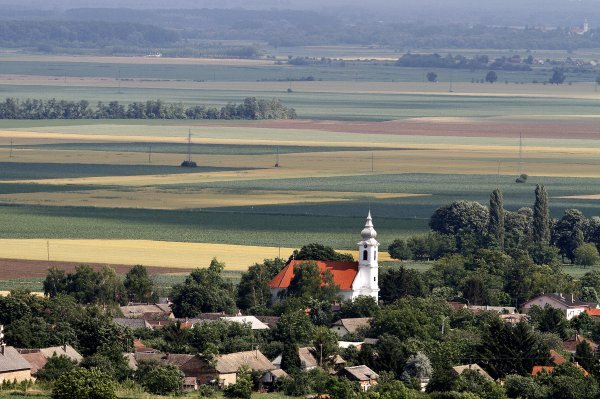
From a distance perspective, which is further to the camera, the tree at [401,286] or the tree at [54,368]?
the tree at [401,286]

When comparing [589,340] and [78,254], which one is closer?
[589,340]

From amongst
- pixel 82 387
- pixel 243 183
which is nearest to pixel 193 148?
pixel 243 183

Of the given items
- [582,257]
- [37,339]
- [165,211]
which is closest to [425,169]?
[165,211]

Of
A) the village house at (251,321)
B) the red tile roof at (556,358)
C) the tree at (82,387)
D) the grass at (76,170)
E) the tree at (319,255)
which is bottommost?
the red tile roof at (556,358)

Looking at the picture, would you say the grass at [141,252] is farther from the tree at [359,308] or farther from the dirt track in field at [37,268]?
the tree at [359,308]

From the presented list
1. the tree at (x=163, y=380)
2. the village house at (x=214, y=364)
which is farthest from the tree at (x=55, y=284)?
the tree at (x=163, y=380)

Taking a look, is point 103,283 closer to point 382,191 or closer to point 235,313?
point 235,313
